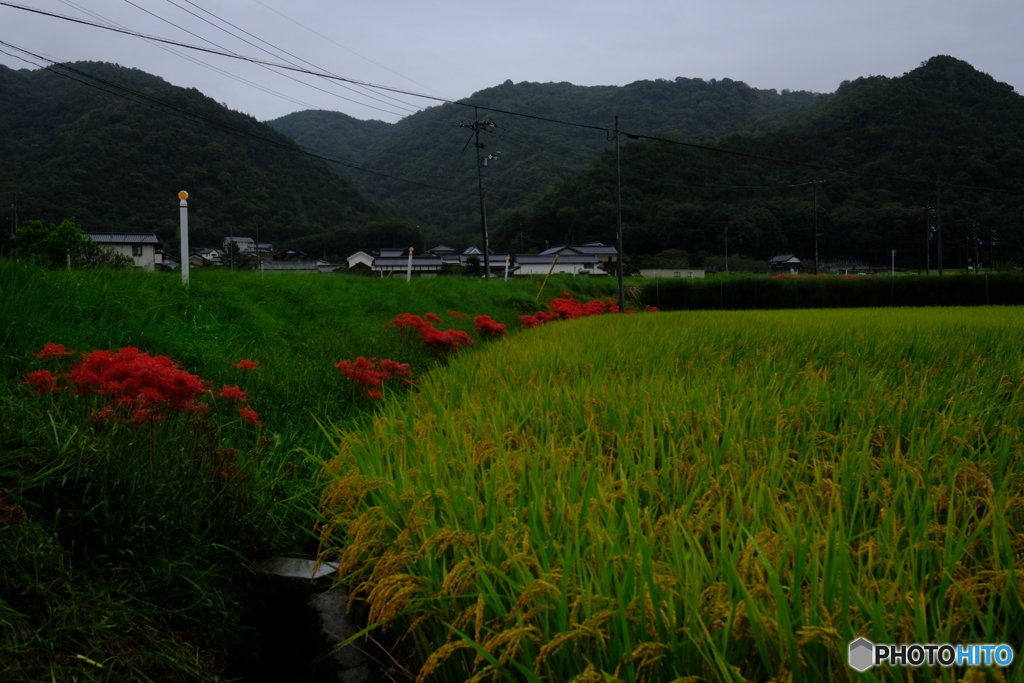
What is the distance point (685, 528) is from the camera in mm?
1761

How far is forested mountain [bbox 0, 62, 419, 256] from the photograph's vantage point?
2172 centimetres

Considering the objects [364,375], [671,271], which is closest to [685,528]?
[364,375]

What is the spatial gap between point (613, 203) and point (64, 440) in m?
43.0

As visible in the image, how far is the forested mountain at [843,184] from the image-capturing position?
3969cm

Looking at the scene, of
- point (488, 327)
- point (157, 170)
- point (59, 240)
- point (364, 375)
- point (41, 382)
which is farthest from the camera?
point (157, 170)

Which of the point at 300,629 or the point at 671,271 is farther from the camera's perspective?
the point at 671,271

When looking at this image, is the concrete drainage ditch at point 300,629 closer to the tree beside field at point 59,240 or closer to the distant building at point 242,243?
the tree beside field at point 59,240

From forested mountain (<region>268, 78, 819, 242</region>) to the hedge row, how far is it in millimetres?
8881

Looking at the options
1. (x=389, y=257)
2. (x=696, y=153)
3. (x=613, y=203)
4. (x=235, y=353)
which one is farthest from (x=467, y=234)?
(x=235, y=353)

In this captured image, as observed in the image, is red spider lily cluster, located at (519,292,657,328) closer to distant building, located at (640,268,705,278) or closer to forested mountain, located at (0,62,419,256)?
forested mountain, located at (0,62,419,256)

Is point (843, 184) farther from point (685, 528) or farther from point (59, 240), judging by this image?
point (685, 528)

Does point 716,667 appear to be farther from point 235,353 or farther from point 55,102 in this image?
point 55,102

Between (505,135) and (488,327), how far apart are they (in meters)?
32.7

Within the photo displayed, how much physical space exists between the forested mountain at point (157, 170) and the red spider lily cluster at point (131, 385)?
15.6 meters
